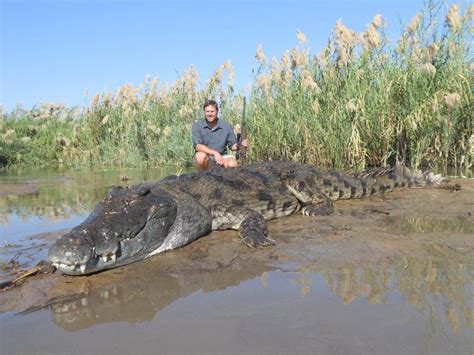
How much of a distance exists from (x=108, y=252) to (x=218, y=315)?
4.03 feet

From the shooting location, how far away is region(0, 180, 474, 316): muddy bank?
3.01 metres

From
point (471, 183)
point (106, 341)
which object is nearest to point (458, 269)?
point (106, 341)

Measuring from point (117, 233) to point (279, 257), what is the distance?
4.29 ft

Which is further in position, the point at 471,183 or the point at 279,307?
the point at 471,183

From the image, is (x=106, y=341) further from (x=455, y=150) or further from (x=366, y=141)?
(x=455, y=150)

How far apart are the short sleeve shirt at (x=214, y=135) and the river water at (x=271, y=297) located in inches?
138

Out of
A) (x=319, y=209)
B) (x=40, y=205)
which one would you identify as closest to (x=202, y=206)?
(x=319, y=209)

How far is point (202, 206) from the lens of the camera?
471cm

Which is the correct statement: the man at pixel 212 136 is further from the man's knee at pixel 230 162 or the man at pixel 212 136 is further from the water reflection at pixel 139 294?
the water reflection at pixel 139 294

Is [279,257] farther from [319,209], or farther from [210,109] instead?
[210,109]

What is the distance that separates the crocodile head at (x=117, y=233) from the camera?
3217 millimetres

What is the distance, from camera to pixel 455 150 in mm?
7941

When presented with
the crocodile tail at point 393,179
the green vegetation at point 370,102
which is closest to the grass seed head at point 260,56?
the green vegetation at point 370,102

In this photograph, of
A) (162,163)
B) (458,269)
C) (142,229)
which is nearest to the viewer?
(458,269)
